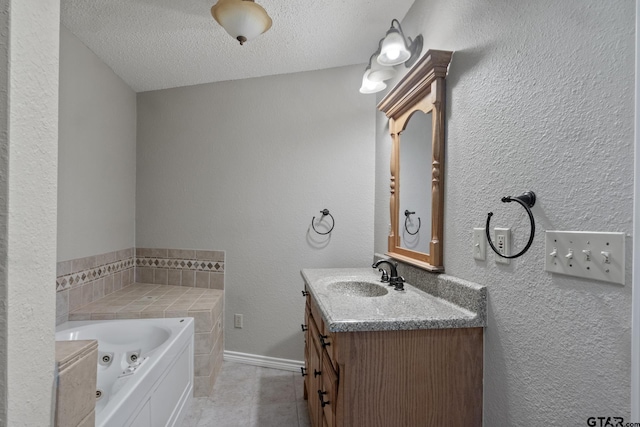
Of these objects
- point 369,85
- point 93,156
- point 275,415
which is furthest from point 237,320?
point 369,85

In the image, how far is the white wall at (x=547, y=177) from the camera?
732 mm

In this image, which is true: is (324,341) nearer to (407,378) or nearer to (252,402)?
(407,378)

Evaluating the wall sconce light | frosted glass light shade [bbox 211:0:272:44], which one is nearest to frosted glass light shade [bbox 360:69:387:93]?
the wall sconce light

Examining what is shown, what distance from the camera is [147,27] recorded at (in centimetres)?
200

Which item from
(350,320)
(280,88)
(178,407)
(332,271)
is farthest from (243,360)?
(280,88)

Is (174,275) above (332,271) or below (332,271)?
below

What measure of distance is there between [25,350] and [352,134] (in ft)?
7.41

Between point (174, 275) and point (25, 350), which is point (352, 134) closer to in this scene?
→ point (174, 275)

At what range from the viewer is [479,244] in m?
1.20

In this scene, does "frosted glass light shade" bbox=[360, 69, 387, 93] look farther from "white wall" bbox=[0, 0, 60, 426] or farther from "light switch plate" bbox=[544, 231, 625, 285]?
"white wall" bbox=[0, 0, 60, 426]

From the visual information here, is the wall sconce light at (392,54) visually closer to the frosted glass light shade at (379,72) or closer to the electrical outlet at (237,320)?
the frosted glass light shade at (379,72)

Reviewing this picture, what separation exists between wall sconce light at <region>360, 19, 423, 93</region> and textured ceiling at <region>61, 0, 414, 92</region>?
0.25 metres

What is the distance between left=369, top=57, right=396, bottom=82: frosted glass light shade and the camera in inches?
76.7

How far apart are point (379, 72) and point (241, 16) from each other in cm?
85
